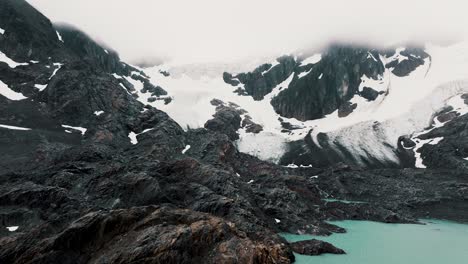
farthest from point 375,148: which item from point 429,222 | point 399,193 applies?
point 429,222

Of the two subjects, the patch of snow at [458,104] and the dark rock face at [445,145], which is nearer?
the dark rock face at [445,145]

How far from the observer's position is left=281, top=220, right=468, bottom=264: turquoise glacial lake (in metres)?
48.1

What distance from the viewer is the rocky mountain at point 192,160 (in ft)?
104

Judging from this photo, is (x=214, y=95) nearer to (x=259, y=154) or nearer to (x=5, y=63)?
(x=259, y=154)

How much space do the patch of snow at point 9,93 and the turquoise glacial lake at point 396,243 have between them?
79096 millimetres

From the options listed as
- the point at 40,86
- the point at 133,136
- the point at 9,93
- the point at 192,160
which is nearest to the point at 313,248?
the point at 192,160

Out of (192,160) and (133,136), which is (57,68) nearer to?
(133,136)

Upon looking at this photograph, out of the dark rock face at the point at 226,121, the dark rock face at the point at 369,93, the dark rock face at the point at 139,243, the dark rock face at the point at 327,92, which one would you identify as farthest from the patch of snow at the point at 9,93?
the dark rock face at the point at 369,93

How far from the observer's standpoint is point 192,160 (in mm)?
69312

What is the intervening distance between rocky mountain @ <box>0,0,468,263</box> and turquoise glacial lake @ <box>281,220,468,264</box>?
11.1 ft

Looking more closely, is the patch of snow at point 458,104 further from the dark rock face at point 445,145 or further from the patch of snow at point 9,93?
the patch of snow at point 9,93

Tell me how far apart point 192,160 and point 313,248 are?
29.7 metres

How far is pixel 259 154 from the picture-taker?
470 feet

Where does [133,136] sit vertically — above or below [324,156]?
above
